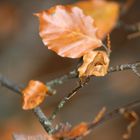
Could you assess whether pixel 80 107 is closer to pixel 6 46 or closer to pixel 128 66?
pixel 6 46

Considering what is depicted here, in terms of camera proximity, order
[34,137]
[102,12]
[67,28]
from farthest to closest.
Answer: [102,12] → [67,28] → [34,137]

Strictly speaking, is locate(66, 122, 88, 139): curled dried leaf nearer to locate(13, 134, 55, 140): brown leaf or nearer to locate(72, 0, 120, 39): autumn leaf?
locate(13, 134, 55, 140): brown leaf

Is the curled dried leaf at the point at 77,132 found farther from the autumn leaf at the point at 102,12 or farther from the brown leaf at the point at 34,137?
the autumn leaf at the point at 102,12

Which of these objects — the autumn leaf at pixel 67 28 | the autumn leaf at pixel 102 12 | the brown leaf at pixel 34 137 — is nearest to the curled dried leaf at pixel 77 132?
the brown leaf at pixel 34 137

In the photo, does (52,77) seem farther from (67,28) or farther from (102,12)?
(67,28)

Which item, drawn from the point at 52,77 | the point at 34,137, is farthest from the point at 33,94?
the point at 52,77
